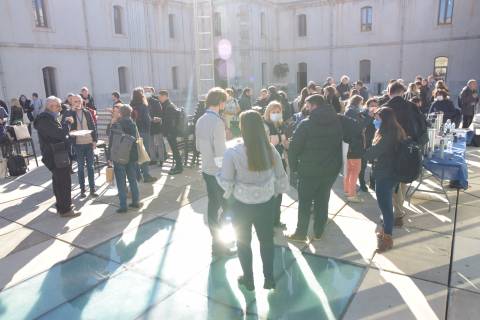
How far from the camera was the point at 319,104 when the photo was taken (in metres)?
4.49

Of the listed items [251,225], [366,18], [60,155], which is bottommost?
[251,225]

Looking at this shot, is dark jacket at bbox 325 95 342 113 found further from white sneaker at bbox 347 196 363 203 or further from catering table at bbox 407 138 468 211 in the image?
catering table at bbox 407 138 468 211

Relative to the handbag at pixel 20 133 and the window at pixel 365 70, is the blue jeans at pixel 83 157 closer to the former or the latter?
the handbag at pixel 20 133

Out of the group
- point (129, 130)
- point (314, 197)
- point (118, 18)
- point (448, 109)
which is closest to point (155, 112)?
point (129, 130)

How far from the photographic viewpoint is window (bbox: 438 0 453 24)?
25.9 m

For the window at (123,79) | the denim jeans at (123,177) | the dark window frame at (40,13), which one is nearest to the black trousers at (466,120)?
the denim jeans at (123,177)

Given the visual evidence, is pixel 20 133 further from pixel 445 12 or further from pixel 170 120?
pixel 445 12

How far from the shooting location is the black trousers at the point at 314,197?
15.4 ft

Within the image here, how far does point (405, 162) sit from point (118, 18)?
976 inches

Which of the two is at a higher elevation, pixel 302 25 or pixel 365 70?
pixel 302 25

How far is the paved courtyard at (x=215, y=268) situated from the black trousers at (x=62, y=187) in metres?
0.21

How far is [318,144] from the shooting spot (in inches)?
177

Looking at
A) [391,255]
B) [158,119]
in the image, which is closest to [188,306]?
[391,255]

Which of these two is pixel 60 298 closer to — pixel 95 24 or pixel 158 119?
pixel 158 119
